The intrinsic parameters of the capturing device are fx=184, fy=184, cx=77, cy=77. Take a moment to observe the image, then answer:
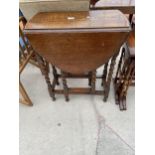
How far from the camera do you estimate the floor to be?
1569 millimetres

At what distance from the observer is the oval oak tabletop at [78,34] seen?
1158 millimetres

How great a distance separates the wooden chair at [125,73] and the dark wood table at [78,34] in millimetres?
187

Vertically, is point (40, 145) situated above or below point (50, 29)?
below

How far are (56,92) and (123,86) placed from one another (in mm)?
684

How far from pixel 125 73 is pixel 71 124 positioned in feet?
2.25

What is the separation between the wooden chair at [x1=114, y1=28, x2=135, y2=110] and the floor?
74 millimetres

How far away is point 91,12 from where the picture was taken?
4.25ft

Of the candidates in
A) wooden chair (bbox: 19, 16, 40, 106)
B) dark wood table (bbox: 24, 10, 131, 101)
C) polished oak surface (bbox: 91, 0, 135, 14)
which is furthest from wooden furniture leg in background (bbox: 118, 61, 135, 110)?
wooden chair (bbox: 19, 16, 40, 106)

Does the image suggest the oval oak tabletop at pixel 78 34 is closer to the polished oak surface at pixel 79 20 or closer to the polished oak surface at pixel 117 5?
the polished oak surface at pixel 79 20

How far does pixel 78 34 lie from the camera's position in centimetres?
117

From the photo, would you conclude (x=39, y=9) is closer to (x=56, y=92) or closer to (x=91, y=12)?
(x=91, y=12)

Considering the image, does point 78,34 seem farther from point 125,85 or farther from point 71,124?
point 71,124

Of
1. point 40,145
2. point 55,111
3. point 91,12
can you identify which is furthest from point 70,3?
point 40,145


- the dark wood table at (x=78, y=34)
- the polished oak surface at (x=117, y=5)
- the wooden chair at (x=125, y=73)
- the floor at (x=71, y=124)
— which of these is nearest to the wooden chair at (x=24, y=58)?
the floor at (x=71, y=124)
